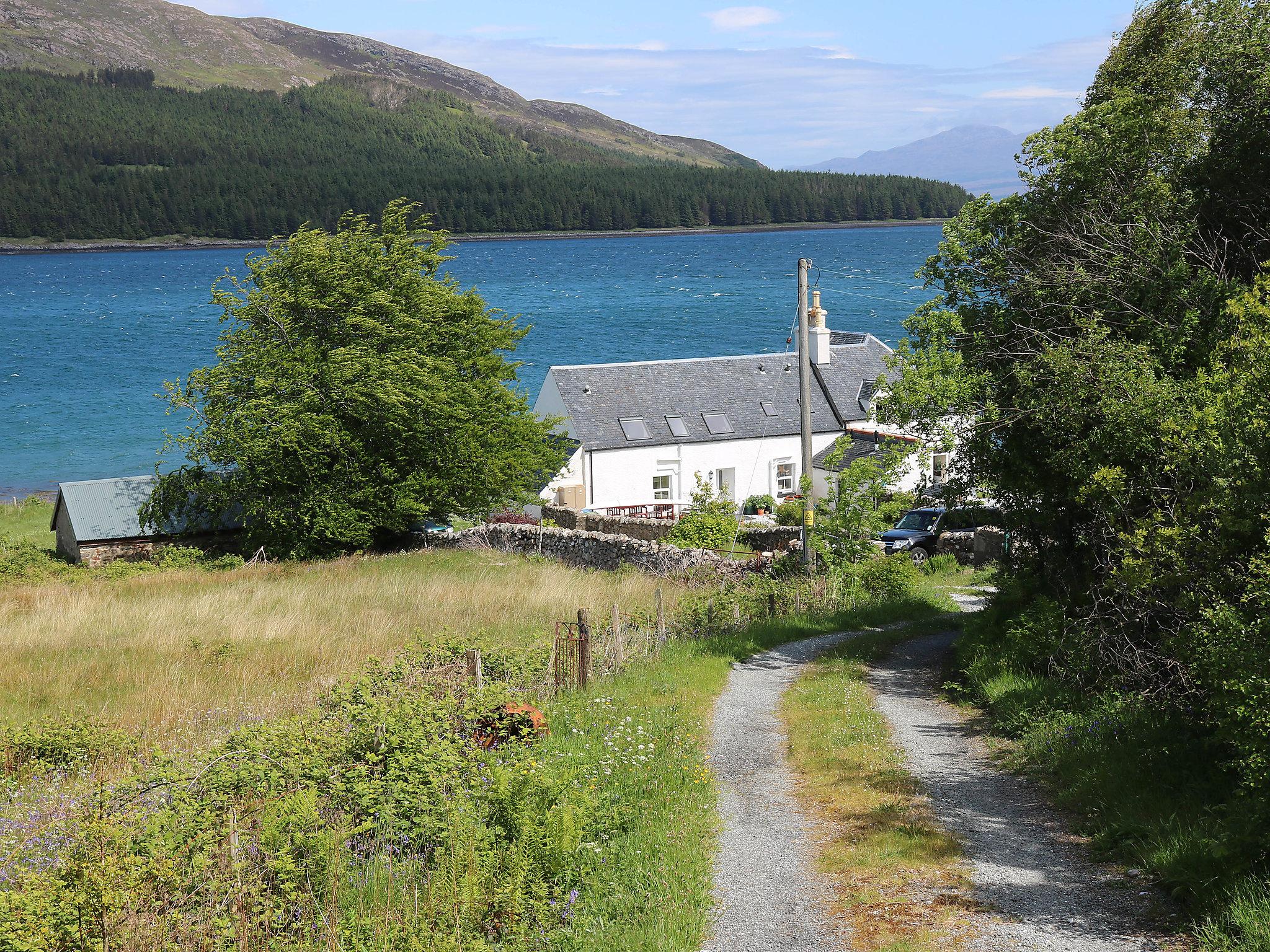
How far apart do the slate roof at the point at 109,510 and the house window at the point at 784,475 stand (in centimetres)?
2342

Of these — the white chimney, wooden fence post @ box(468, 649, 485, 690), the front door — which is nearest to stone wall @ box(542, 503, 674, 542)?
the front door

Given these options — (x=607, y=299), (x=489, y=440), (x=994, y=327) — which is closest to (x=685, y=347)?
(x=607, y=299)

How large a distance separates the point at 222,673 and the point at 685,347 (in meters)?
102

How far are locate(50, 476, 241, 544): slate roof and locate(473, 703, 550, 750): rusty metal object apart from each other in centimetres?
2786

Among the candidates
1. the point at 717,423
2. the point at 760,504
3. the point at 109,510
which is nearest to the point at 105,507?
the point at 109,510

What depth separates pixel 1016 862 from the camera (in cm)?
905

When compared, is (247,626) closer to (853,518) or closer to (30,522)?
(853,518)

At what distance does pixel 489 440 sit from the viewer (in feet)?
120

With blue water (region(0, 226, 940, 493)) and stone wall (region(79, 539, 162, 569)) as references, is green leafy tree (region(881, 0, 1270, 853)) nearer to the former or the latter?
stone wall (region(79, 539, 162, 569))

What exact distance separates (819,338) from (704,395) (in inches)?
252

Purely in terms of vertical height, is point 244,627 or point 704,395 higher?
point 704,395

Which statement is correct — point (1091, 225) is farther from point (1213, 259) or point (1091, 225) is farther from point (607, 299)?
point (607, 299)

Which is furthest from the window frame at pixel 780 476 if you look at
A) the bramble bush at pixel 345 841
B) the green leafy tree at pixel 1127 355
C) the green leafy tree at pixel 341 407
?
the bramble bush at pixel 345 841

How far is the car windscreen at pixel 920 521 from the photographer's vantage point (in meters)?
36.1
